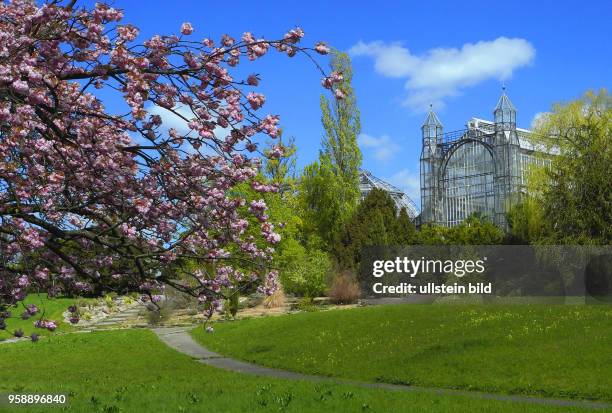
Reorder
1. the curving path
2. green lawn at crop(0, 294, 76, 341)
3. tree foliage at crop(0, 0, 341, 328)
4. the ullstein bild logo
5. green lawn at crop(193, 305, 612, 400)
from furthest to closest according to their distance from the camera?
green lawn at crop(0, 294, 76, 341) → the ullstein bild logo → green lawn at crop(193, 305, 612, 400) → the curving path → tree foliage at crop(0, 0, 341, 328)

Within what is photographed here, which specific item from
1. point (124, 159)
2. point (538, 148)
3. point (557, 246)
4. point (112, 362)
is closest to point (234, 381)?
point (112, 362)

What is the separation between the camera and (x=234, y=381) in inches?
714

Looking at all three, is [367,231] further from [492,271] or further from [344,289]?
[492,271]

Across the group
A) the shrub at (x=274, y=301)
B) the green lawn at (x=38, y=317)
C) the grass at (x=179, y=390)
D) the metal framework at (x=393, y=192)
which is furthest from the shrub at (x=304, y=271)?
the metal framework at (x=393, y=192)

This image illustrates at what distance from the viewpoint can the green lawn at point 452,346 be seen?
57.3 ft

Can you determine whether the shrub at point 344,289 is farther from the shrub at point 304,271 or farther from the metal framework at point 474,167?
the metal framework at point 474,167

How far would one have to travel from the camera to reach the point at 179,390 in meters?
15.9

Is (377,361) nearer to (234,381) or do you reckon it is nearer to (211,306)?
(234,381)

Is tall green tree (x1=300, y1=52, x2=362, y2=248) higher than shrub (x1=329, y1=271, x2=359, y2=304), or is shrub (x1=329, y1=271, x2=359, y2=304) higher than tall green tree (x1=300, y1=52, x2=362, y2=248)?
tall green tree (x1=300, y1=52, x2=362, y2=248)

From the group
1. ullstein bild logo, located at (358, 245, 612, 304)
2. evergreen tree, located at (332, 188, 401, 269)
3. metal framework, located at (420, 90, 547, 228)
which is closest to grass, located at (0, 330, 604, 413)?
ullstein bild logo, located at (358, 245, 612, 304)

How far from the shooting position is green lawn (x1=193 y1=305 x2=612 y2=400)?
687 inches

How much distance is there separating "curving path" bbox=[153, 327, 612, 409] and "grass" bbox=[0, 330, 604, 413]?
86cm

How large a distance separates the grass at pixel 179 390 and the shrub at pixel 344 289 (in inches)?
662

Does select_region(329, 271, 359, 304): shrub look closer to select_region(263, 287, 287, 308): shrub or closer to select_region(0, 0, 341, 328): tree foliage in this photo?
select_region(263, 287, 287, 308): shrub
